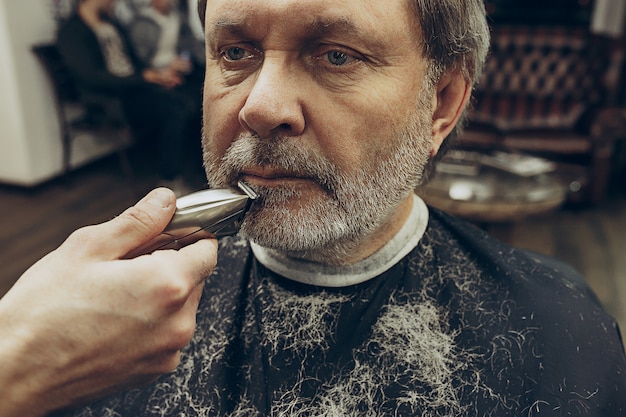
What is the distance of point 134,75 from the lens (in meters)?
4.39

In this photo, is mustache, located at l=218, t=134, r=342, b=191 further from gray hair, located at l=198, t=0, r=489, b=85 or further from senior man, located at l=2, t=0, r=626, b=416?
gray hair, located at l=198, t=0, r=489, b=85

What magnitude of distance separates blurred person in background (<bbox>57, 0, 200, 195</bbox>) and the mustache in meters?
3.52

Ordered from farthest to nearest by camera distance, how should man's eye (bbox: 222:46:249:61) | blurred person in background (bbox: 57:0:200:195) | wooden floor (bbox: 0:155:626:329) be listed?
blurred person in background (bbox: 57:0:200:195) < wooden floor (bbox: 0:155:626:329) < man's eye (bbox: 222:46:249:61)

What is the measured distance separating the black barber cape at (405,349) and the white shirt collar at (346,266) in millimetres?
18

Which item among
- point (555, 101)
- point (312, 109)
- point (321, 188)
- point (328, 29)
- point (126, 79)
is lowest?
point (555, 101)

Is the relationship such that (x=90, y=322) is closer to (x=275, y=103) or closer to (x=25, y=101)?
(x=275, y=103)

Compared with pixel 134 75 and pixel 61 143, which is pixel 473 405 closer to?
pixel 134 75

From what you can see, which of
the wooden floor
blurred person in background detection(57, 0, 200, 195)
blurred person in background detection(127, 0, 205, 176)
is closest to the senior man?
the wooden floor

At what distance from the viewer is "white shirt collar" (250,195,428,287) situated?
111cm

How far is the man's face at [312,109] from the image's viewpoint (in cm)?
91

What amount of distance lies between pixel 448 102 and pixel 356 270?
0.41 m

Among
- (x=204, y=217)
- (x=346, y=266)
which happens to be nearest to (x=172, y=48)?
(x=346, y=266)

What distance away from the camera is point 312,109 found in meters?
0.92

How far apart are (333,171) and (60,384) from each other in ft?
1.73
